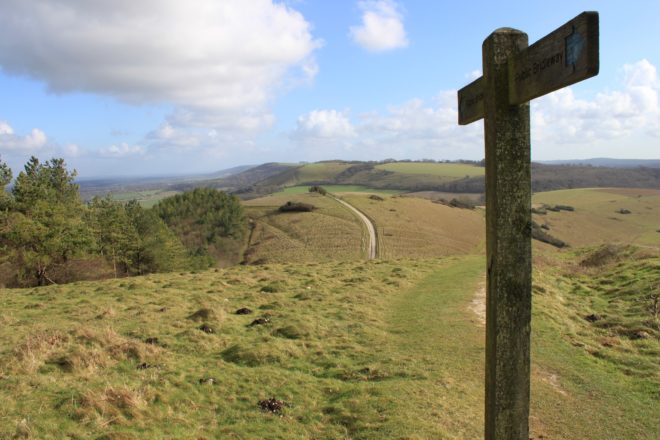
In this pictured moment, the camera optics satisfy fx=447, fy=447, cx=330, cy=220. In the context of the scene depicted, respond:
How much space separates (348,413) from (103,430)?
4.40 meters

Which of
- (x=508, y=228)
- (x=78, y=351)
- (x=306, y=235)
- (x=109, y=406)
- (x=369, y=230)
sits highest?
(x=508, y=228)

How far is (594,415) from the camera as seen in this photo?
9320mm

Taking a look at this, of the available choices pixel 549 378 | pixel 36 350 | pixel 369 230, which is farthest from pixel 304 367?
pixel 369 230

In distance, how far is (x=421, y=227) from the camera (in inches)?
3118

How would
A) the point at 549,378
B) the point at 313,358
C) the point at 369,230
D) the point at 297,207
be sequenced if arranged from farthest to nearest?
the point at 297,207
the point at 369,230
the point at 313,358
the point at 549,378

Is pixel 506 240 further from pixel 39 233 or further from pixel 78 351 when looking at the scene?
pixel 39 233

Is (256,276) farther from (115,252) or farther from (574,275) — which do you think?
(115,252)

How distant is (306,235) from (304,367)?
209 ft

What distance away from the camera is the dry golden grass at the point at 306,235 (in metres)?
65.6

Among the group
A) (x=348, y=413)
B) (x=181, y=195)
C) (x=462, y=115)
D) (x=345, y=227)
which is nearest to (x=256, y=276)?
(x=348, y=413)

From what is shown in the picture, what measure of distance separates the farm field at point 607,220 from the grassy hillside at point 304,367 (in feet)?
203

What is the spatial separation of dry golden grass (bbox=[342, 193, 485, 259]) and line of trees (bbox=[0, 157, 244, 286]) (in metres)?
29.1

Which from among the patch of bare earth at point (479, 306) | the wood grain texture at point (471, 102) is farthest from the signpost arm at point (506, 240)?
the patch of bare earth at point (479, 306)

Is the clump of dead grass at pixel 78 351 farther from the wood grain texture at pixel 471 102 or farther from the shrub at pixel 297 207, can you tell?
the shrub at pixel 297 207
